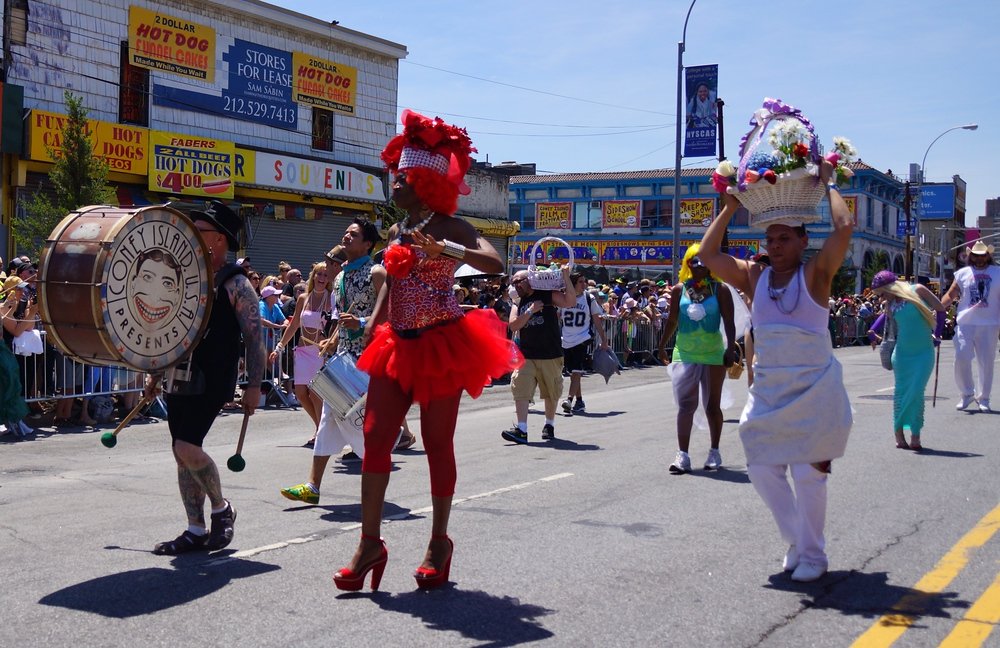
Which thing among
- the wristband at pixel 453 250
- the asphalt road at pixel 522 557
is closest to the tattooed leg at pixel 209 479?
the asphalt road at pixel 522 557

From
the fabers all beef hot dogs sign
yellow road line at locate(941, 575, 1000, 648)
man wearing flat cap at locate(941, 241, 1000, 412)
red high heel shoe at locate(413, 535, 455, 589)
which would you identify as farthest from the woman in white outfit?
the fabers all beef hot dogs sign

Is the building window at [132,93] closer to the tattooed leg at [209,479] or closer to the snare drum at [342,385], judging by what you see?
the snare drum at [342,385]

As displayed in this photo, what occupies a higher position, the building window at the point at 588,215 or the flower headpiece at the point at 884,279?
the building window at the point at 588,215

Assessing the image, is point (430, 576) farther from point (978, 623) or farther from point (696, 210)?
point (696, 210)

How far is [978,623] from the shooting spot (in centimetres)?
476

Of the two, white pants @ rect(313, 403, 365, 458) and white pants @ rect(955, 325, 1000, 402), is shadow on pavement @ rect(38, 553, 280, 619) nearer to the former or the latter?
white pants @ rect(313, 403, 365, 458)

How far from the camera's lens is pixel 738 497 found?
7.75 meters

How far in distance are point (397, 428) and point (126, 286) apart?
1579mm

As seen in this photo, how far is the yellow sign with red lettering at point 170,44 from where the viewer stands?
76.3 ft

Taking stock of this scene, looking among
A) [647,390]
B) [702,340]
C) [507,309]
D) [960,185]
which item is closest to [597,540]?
[702,340]

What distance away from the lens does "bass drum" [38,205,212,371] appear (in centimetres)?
520

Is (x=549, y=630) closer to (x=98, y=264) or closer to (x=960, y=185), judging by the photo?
(x=98, y=264)

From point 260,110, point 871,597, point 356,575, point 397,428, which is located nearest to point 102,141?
point 260,110

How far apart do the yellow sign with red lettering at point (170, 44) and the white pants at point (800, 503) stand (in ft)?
69.1
